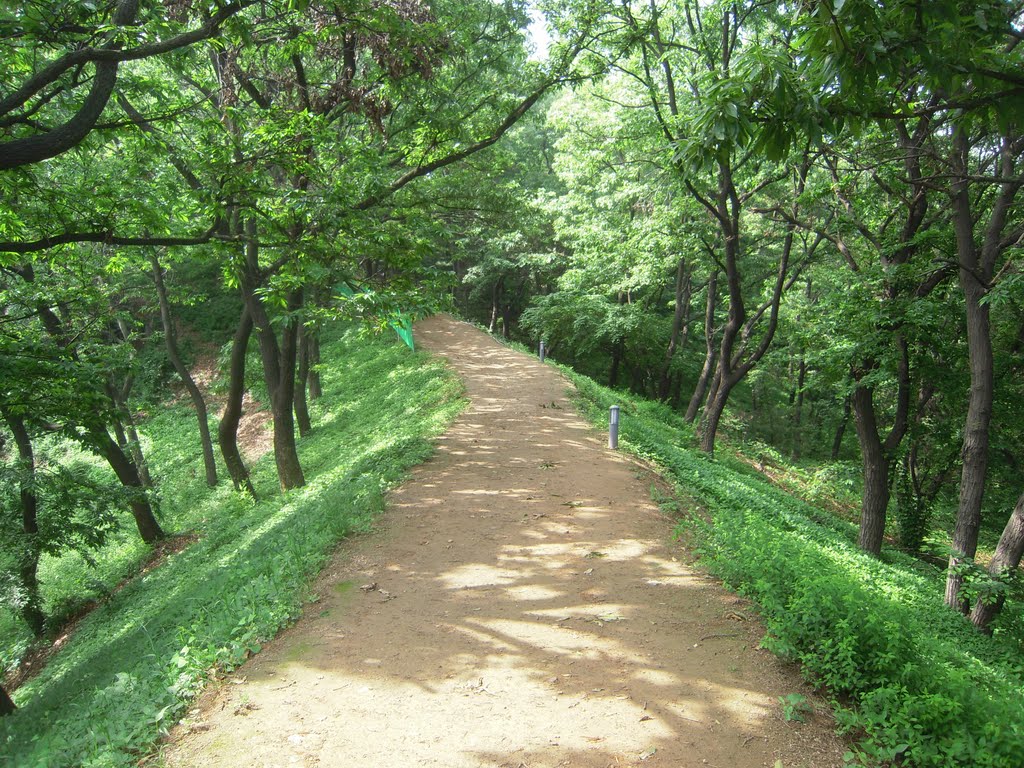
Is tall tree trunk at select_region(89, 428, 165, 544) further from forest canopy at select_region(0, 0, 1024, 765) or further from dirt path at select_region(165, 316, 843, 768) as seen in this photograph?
dirt path at select_region(165, 316, 843, 768)

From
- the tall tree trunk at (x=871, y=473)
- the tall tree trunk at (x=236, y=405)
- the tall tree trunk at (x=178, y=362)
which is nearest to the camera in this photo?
the tall tree trunk at (x=871, y=473)

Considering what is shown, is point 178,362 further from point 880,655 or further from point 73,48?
point 880,655

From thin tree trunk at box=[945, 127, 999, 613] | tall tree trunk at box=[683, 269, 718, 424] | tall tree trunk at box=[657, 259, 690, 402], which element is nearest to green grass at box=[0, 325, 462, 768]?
thin tree trunk at box=[945, 127, 999, 613]

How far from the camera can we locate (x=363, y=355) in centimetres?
2348

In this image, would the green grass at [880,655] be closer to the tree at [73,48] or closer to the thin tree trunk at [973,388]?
the thin tree trunk at [973,388]

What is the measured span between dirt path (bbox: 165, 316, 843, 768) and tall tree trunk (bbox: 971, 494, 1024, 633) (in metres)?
3.49

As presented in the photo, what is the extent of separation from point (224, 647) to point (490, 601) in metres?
2.09

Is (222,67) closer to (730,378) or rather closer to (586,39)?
(586,39)

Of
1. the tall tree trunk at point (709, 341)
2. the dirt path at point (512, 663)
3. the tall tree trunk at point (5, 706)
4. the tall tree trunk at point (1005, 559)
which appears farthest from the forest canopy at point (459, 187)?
the dirt path at point (512, 663)

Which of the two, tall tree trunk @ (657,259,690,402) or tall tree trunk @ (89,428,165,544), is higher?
tall tree trunk @ (657,259,690,402)

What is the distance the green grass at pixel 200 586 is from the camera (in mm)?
4094

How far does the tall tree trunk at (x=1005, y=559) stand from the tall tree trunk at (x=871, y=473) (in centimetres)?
390

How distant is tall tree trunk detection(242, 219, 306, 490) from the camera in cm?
1088

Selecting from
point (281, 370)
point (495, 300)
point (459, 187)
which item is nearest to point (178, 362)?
point (281, 370)
